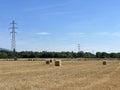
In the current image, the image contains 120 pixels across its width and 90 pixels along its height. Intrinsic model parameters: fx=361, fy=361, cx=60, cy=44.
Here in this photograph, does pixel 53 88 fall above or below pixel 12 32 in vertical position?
below

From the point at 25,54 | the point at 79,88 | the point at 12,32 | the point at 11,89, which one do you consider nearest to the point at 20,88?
the point at 11,89

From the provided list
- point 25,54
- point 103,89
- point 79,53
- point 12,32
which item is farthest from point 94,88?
point 79,53

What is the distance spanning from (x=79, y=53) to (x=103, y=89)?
537 feet

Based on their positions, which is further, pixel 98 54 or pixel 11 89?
pixel 98 54

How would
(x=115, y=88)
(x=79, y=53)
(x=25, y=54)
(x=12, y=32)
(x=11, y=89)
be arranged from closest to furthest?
1. (x=11, y=89)
2. (x=115, y=88)
3. (x=12, y=32)
4. (x=25, y=54)
5. (x=79, y=53)

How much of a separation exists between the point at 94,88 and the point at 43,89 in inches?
102

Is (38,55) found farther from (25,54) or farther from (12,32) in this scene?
(12,32)

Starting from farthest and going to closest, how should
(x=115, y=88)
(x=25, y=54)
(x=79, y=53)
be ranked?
1. (x=79, y=53)
2. (x=25, y=54)
3. (x=115, y=88)

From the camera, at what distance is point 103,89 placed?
17.2m

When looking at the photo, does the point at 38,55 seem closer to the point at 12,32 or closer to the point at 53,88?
the point at 12,32

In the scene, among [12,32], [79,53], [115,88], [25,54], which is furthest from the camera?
[79,53]

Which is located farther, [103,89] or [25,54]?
[25,54]

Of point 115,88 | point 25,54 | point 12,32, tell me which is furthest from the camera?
point 25,54

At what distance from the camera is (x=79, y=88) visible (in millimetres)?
17375
